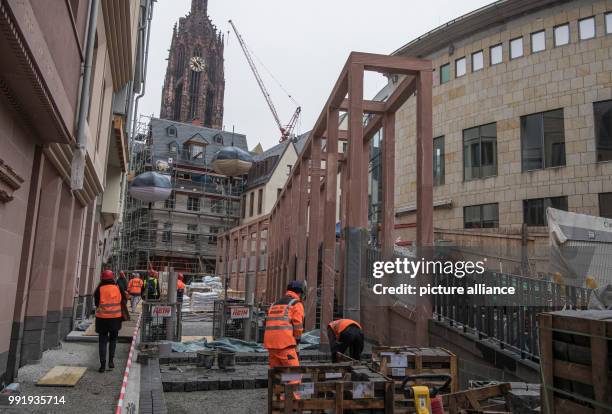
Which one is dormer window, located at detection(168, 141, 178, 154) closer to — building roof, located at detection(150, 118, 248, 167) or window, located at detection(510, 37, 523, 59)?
building roof, located at detection(150, 118, 248, 167)

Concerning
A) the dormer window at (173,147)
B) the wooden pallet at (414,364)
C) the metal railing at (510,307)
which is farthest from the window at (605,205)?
the dormer window at (173,147)

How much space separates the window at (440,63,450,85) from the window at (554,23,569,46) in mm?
5883

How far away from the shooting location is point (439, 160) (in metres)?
28.8

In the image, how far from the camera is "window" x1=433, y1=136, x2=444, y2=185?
28580 millimetres

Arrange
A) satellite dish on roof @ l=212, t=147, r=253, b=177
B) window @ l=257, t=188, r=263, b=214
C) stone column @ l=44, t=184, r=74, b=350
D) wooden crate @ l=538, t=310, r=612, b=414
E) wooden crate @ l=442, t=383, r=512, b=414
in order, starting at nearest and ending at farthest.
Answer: wooden crate @ l=538, t=310, r=612, b=414
wooden crate @ l=442, t=383, r=512, b=414
stone column @ l=44, t=184, r=74, b=350
satellite dish on roof @ l=212, t=147, r=253, b=177
window @ l=257, t=188, r=263, b=214

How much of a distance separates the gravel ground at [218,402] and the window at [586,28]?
72.3 feet

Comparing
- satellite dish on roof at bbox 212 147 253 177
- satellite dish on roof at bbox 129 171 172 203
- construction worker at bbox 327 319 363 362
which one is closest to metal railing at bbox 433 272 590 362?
construction worker at bbox 327 319 363 362

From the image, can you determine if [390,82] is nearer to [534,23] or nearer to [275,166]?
[534,23]

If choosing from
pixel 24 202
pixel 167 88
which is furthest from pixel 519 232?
pixel 167 88

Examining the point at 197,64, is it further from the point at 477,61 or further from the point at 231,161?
the point at 477,61

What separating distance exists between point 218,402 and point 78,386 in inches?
83.8

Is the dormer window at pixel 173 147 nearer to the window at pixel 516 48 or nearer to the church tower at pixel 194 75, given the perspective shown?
the church tower at pixel 194 75

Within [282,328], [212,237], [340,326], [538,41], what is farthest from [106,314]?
[212,237]

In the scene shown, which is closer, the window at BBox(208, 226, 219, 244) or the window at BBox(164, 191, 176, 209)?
the window at BBox(164, 191, 176, 209)
